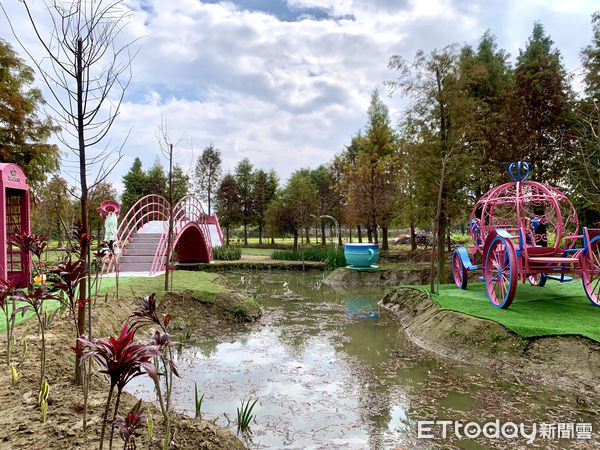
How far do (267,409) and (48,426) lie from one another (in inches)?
75.2

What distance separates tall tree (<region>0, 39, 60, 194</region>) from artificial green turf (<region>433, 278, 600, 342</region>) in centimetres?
1286

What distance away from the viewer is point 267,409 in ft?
12.3

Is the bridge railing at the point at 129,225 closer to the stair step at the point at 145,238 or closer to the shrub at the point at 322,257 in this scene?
the stair step at the point at 145,238

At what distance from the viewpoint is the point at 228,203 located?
27156 mm

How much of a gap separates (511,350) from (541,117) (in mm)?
11361

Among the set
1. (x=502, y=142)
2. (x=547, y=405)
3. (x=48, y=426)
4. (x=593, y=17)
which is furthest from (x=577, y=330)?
(x=593, y=17)

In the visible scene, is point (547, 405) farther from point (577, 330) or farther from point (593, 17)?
point (593, 17)

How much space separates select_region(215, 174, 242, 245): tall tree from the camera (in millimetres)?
27078

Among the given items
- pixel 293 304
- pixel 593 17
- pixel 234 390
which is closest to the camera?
pixel 234 390

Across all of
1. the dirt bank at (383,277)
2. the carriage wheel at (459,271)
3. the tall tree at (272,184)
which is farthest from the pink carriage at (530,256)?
the tall tree at (272,184)

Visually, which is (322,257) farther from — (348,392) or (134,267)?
(348,392)

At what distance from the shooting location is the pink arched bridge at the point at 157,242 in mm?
11422

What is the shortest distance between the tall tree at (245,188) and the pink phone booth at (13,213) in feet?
64.0

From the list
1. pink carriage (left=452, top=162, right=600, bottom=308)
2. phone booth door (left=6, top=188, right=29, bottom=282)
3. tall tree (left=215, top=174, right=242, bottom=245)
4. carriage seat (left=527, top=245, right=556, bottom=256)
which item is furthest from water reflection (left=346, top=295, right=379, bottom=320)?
tall tree (left=215, top=174, right=242, bottom=245)
